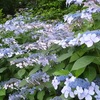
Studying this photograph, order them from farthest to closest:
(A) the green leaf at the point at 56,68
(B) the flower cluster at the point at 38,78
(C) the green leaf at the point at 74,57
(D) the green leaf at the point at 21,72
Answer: (D) the green leaf at the point at 21,72
(B) the flower cluster at the point at 38,78
(A) the green leaf at the point at 56,68
(C) the green leaf at the point at 74,57

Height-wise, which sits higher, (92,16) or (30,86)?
(92,16)

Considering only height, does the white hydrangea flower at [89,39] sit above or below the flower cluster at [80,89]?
above

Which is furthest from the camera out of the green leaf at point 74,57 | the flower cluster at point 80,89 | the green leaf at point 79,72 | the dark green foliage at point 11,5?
the dark green foliage at point 11,5

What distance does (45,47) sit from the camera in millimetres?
2574

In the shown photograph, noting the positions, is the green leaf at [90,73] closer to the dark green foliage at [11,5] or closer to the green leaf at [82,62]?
the green leaf at [82,62]

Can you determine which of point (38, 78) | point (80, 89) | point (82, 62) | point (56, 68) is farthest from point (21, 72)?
point (80, 89)

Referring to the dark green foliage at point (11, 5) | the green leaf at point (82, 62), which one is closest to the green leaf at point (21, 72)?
the green leaf at point (82, 62)

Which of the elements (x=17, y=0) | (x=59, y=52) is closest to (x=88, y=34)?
(x=59, y=52)

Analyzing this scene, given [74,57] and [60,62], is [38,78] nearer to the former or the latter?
[60,62]

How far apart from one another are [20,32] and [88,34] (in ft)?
7.59

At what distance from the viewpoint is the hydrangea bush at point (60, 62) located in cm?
162

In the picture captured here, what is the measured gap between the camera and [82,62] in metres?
1.68

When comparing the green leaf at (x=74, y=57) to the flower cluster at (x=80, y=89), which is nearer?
the flower cluster at (x=80, y=89)

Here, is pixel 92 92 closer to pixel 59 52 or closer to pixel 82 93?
pixel 82 93
